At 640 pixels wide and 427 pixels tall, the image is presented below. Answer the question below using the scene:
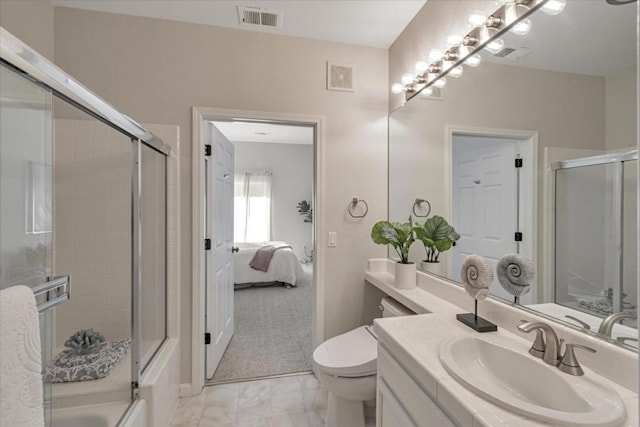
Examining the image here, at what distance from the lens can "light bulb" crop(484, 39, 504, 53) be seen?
4.56 feet

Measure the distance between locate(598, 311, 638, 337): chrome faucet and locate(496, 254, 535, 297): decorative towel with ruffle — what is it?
28cm

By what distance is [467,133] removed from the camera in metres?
1.62

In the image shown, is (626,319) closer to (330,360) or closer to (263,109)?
(330,360)

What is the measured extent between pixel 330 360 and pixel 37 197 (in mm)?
1477

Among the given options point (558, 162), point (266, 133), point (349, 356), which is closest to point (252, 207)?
point (266, 133)

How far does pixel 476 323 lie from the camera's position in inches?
49.8

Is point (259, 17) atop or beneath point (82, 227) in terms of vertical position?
atop

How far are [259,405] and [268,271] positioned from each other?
9.15ft

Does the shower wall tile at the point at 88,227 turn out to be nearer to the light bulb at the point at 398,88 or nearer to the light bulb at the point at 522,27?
the light bulb at the point at 398,88

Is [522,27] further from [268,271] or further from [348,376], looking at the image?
[268,271]

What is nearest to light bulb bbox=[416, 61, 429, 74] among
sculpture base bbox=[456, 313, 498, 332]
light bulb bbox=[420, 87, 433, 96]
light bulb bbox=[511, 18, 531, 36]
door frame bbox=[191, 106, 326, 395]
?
light bulb bbox=[420, 87, 433, 96]

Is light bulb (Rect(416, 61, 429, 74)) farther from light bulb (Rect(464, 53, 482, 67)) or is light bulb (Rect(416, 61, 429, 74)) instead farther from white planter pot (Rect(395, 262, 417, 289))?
white planter pot (Rect(395, 262, 417, 289))

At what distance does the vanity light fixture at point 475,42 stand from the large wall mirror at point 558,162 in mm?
35

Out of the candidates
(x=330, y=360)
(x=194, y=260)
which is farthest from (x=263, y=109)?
(x=330, y=360)
